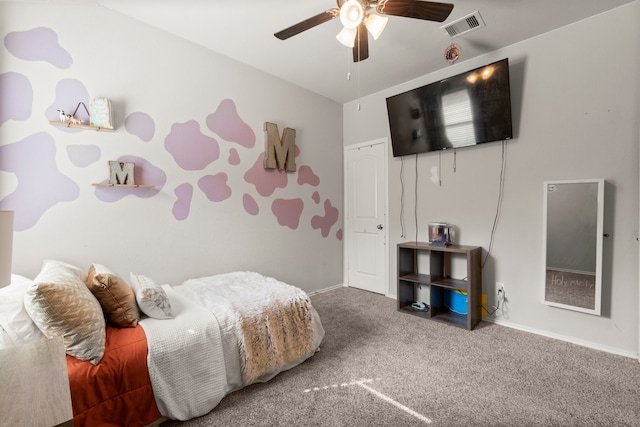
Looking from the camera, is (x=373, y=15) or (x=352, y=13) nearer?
(x=352, y=13)

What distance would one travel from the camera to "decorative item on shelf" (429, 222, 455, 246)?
320cm

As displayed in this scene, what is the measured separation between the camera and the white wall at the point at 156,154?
6.86ft

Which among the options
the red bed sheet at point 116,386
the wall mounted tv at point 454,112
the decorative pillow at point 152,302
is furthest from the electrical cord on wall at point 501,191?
the red bed sheet at point 116,386

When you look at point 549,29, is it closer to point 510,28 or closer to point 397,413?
Answer: point 510,28

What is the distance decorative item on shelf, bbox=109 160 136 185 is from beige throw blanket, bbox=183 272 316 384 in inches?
40.6

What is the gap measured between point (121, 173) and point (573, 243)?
3855 mm

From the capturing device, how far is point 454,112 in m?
3.07

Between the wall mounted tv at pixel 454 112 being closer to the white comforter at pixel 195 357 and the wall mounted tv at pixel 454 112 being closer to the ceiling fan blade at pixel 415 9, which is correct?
the ceiling fan blade at pixel 415 9

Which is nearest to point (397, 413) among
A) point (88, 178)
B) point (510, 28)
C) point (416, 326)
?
point (416, 326)

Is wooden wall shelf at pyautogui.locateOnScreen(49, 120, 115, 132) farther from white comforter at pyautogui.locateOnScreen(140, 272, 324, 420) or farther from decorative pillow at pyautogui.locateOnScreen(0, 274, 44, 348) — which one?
white comforter at pyautogui.locateOnScreen(140, 272, 324, 420)

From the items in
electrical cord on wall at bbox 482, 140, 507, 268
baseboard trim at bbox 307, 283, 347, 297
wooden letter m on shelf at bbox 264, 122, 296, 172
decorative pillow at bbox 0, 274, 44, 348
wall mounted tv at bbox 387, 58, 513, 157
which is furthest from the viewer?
baseboard trim at bbox 307, 283, 347, 297

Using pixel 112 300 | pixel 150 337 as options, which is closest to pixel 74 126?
pixel 112 300

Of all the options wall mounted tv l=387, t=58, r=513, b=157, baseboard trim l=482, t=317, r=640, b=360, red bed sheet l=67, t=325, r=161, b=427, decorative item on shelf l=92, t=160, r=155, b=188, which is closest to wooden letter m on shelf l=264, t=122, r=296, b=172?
wall mounted tv l=387, t=58, r=513, b=157

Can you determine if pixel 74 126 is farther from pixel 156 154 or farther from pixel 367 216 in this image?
pixel 367 216
